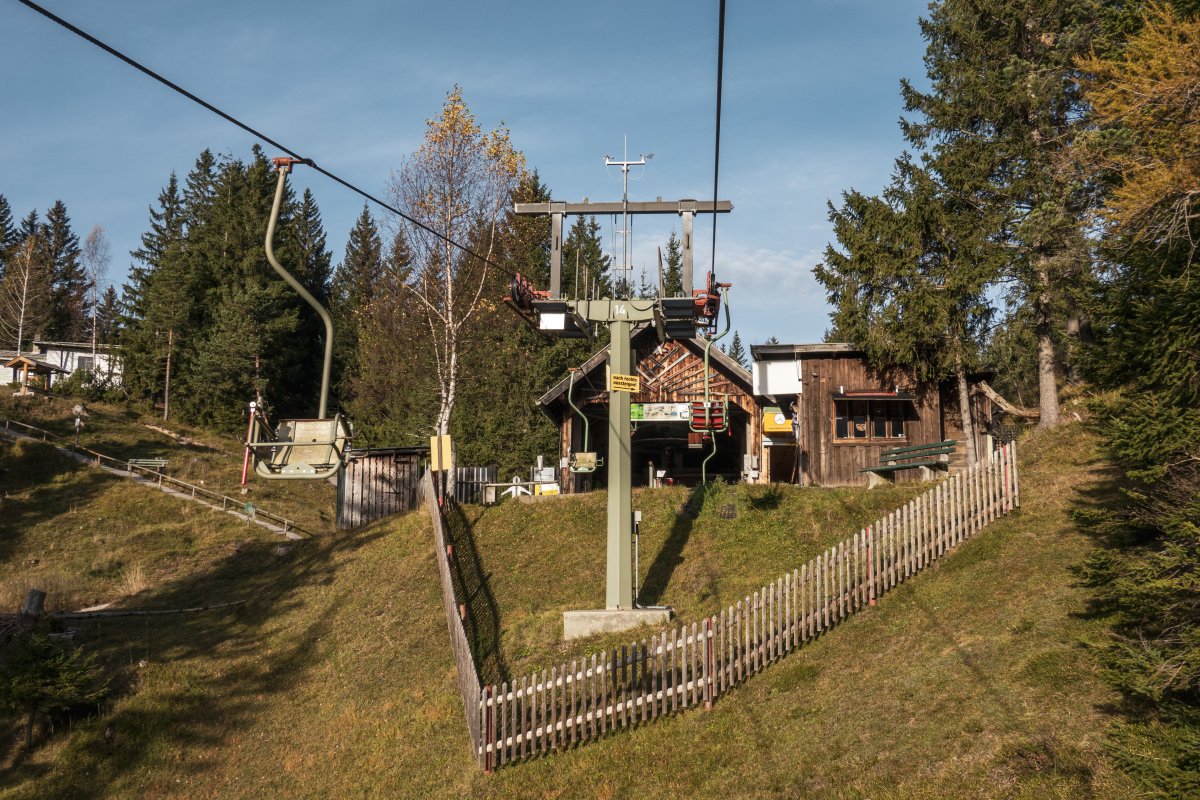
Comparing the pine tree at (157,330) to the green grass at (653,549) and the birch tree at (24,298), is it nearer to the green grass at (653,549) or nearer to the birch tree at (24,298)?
the birch tree at (24,298)

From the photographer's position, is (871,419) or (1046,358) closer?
(1046,358)

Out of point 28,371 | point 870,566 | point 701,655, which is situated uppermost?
point 28,371

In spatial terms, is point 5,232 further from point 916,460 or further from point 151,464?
point 916,460

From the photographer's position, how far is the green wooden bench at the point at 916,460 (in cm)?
2556

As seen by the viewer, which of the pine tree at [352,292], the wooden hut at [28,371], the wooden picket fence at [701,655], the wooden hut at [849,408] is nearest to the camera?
the wooden picket fence at [701,655]

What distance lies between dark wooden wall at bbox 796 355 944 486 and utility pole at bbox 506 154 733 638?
42.5ft

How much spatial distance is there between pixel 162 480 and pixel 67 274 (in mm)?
61965

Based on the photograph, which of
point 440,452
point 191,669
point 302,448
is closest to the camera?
point 302,448

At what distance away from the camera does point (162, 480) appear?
43625 mm

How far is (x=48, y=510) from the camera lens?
3797cm

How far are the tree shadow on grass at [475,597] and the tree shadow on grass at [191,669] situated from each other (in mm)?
2826

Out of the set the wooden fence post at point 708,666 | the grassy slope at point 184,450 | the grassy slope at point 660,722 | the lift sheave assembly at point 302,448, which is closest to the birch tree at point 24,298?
the grassy slope at point 184,450

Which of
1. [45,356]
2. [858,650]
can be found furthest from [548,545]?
[45,356]

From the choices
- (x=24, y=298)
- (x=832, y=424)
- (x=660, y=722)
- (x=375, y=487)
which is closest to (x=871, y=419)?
(x=832, y=424)
